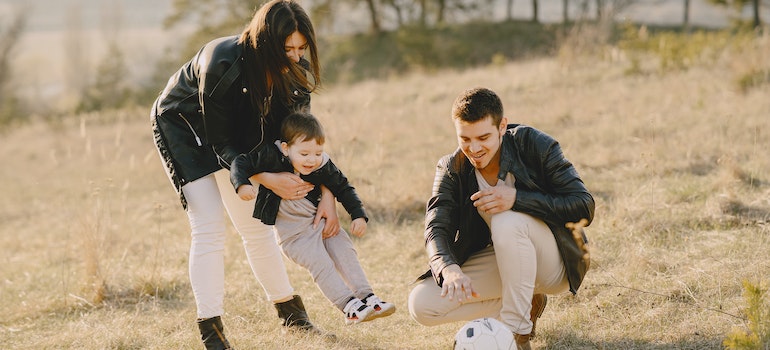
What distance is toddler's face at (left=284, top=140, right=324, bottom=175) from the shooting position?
11.9 feet

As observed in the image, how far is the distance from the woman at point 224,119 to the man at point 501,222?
25.1 inches

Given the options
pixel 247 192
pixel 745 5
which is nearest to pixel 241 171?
pixel 247 192

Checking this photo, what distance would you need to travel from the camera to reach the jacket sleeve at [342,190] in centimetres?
379

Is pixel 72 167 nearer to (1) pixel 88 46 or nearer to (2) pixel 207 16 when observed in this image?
(2) pixel 207 16

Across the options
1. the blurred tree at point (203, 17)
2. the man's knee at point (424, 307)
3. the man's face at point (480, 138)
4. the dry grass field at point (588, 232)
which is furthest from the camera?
the blurred tree at point (203, 17)

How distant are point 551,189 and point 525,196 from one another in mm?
208

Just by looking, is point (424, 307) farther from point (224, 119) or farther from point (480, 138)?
point (224, 119)

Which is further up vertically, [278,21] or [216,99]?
[278,21]

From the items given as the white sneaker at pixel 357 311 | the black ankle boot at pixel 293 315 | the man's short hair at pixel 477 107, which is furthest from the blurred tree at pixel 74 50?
the man's short hair at pixel 477 107

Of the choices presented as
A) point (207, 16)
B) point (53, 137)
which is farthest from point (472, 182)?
point (207, 16)

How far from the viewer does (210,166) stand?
143 inches

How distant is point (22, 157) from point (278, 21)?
45.6 feet

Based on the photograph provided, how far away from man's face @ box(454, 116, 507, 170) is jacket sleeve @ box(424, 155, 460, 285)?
19cm

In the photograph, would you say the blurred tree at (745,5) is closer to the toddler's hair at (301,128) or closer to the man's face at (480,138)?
the man's face at (480,138)
